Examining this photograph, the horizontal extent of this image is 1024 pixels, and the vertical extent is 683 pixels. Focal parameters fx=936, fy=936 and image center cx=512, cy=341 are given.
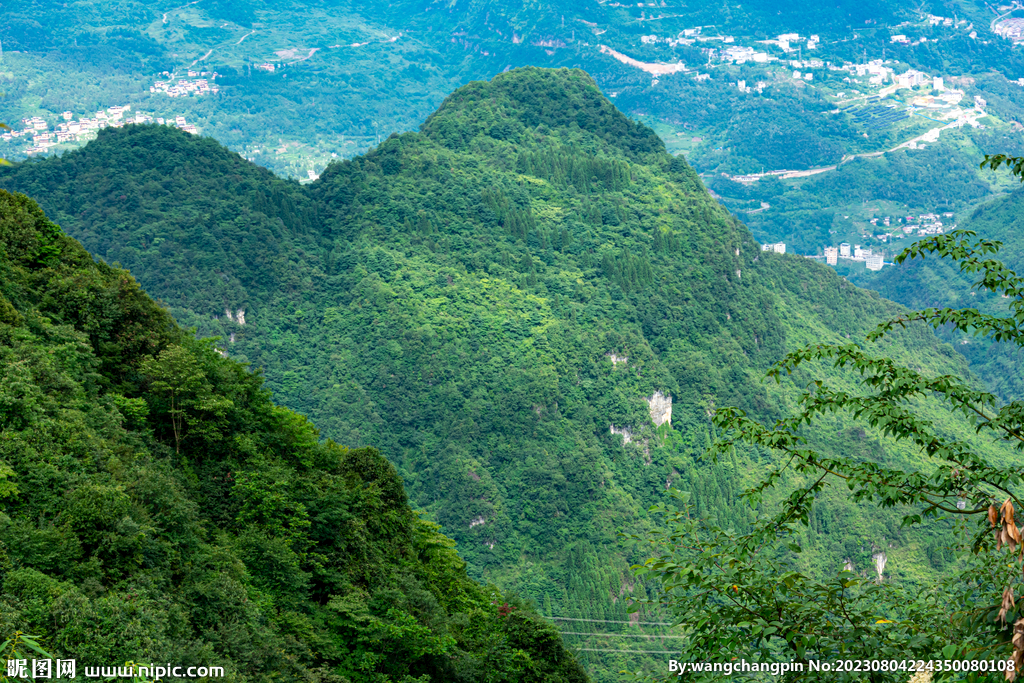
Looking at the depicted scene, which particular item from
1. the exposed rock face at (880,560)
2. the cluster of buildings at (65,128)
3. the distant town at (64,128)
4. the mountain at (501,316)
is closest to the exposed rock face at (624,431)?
the mountain at (501,316)

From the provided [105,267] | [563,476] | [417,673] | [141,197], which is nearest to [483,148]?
[141,197]

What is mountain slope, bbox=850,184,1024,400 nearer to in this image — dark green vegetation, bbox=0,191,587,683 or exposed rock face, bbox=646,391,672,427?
exposed rock face, bbox=646,391,672,427

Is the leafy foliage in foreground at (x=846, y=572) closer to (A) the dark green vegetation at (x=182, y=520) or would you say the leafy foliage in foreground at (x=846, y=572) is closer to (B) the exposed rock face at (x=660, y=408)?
(A) the dark green vegetation at (x=182, y=520)

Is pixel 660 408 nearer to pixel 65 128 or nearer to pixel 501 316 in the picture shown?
pixel 501 316

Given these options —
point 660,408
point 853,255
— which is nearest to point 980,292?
point 853,255

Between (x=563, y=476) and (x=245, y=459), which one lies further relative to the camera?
(x=563, y=476)

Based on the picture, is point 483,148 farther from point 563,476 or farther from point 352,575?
point 352,575
